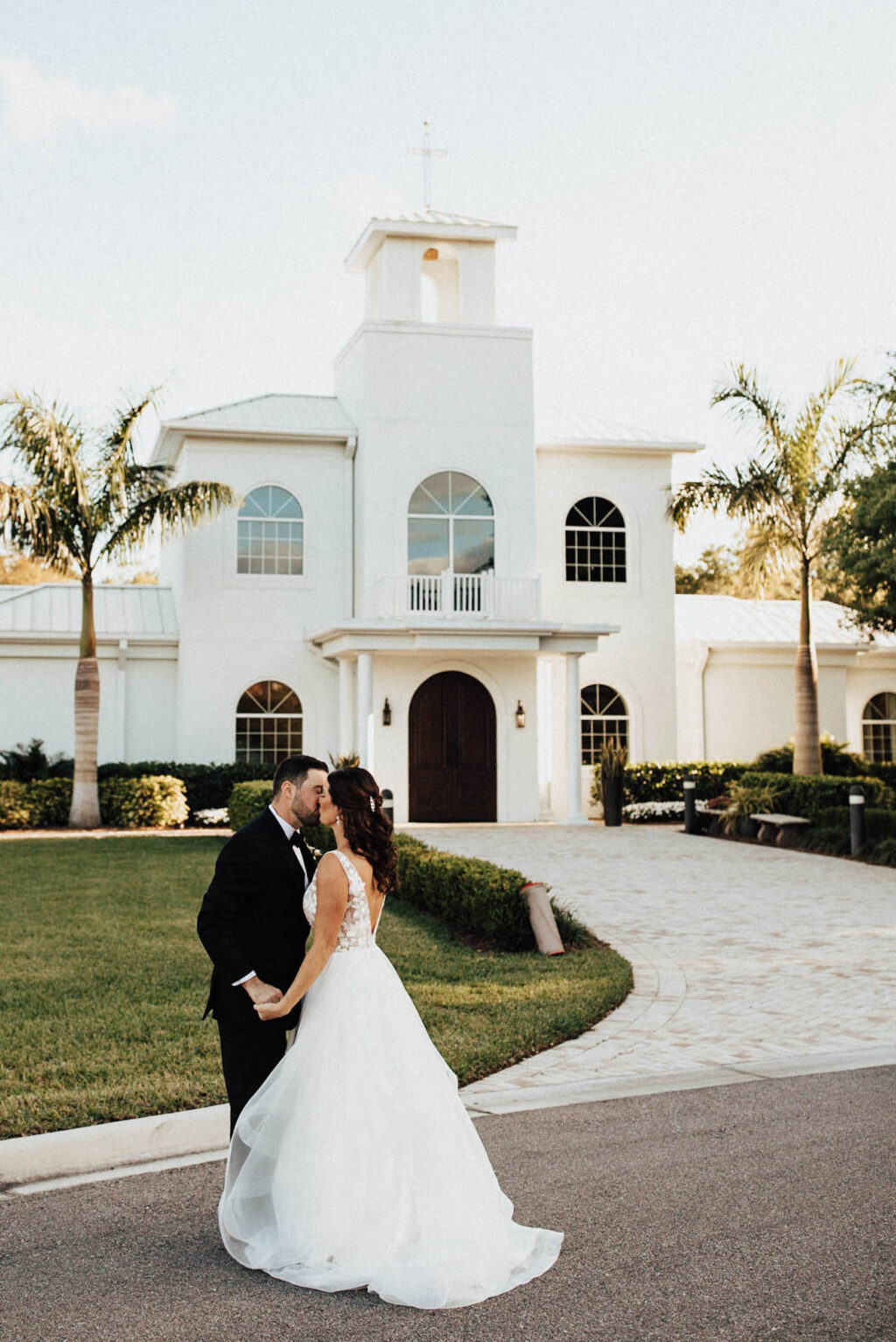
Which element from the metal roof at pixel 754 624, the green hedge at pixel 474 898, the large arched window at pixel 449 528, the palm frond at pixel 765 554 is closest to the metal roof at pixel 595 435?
the large arched window at pixel 449 528

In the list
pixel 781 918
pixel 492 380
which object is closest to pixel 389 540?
pixel 492 380

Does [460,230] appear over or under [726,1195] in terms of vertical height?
over

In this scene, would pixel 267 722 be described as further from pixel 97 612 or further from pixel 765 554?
pixel 765 554

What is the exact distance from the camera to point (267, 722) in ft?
78.4

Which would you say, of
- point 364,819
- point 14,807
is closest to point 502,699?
point 14,807

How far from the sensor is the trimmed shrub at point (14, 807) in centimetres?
2148

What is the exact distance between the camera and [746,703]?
88.0 feet

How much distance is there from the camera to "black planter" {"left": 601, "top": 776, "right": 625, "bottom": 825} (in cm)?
2292

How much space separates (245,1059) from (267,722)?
1963 centimetres

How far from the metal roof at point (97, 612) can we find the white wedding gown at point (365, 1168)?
20058mm

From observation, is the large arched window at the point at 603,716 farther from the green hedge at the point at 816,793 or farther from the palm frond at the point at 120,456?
the palm frond at the point at 120,456

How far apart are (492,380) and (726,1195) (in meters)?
20.6

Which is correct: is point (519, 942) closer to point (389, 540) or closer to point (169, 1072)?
point (169, 1072)

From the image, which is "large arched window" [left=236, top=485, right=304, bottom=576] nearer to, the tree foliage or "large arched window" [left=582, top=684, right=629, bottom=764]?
"large arched window" [left=582, top=684, right=629, bottom=764]
